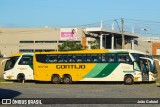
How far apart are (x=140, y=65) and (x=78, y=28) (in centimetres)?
5554

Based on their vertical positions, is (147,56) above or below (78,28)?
below

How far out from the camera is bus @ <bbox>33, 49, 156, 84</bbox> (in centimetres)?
3738

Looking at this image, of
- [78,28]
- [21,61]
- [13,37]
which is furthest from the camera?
[13,37]

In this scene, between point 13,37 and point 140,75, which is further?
point 13,37

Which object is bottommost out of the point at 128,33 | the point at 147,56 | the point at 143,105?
the point at 143,105

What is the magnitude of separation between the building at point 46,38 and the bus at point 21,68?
156ft

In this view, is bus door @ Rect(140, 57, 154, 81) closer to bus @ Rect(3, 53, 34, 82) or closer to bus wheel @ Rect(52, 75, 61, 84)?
bus wheel @ Rect(52, 75, 61, 84)

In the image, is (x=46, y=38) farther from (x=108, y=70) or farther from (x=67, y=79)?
(x=108, y=70)

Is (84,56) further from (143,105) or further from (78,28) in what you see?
(78,28)

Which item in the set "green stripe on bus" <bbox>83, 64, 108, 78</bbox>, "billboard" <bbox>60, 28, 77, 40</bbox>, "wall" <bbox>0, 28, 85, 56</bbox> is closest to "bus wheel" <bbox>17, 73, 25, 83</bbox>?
"green stripe on bus" <bbox>83, 64, 108, 78</bbox>

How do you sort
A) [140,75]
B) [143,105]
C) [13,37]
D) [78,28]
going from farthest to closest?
[13,37]
[78,28]
[140,75]
[143,105]

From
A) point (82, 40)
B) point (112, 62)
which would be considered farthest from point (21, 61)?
point (82, 40)

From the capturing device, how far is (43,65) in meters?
39.5

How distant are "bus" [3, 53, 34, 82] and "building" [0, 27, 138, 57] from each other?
4755 centimetres
